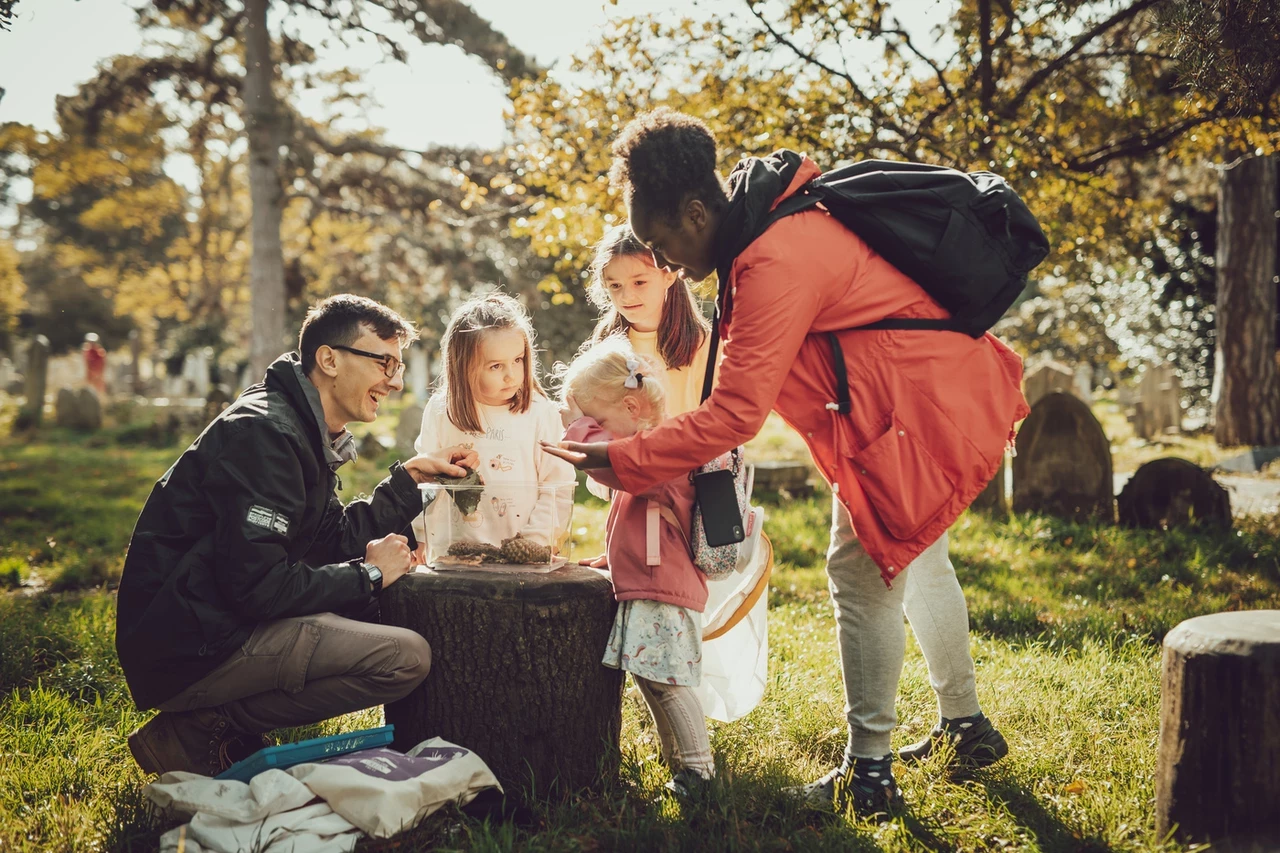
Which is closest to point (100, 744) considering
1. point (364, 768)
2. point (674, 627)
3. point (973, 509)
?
point (364, 768)

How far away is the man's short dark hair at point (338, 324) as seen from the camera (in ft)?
10.5

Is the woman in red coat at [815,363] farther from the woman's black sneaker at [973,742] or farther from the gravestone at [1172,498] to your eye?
the gravestone at [1172,498]

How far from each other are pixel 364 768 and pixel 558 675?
0.64 m

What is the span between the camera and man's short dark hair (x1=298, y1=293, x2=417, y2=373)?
3.19m

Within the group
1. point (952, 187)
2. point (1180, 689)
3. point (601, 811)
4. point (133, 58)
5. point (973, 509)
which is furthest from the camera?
point (133, 58)

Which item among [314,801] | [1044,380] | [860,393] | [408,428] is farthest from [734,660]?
[408,428]

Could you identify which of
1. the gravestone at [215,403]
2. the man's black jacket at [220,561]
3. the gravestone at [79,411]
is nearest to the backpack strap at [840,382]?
the man's black jacket at [220,561]

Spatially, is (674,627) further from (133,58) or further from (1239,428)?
(133,58)

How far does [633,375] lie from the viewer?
3059 millimetres

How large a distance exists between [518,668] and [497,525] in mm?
510

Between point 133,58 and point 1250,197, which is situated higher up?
point 133,58

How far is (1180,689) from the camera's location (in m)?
2.43

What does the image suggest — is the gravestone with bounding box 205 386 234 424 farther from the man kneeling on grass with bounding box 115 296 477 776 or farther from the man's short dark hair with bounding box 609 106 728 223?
the man's short dark hair with bounding box 609 106 728 223

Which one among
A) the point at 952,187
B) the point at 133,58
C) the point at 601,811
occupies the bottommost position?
the point at 601,811
